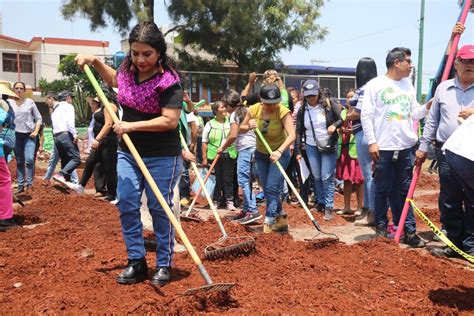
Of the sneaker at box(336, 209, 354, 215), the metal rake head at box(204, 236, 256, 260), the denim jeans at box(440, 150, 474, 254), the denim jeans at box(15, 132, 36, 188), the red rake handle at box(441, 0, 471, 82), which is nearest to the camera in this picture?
the metal rake head at box(204, 236, 256, 260)

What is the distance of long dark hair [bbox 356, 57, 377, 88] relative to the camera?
7059mm

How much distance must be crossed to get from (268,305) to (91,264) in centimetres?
184

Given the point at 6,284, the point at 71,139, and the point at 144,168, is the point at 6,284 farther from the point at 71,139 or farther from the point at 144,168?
the point at 71,139

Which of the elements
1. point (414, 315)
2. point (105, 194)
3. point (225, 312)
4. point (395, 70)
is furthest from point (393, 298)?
point (105, 194)

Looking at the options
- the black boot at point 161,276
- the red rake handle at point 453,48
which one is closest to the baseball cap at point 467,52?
the red rake handle at point 453,48

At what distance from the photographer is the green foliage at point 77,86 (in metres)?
23.1

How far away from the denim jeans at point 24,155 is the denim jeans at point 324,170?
18.4 feet

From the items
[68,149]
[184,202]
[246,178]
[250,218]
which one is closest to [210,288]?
[250,218]

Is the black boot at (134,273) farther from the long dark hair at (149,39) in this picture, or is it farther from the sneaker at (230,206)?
the sneaker at (230,206)

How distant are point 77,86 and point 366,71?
21.5 meters

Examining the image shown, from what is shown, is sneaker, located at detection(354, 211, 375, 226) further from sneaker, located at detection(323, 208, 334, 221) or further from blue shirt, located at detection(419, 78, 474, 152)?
blue shirt, located at detection(419, 78, 474, 152)

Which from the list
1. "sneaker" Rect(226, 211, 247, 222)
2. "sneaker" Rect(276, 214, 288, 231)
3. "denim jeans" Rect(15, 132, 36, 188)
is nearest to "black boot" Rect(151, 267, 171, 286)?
"sneaker" Rect(276, 214, 288, 231)

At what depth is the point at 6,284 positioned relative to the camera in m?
3.97

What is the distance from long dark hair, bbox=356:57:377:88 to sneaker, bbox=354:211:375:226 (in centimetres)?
179
